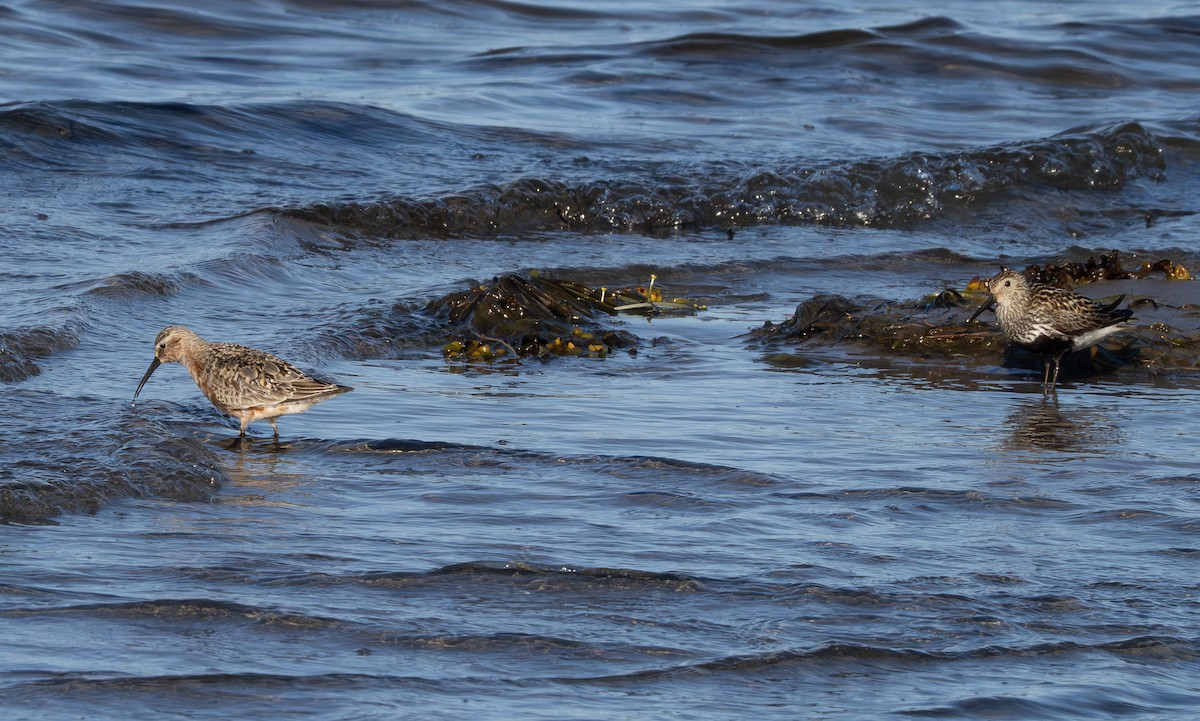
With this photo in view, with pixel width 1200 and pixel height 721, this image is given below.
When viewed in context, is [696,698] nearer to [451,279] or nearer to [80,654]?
[80,654]

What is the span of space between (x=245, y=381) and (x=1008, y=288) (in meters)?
4.05

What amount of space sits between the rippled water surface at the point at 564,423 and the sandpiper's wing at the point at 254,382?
0.19 meters

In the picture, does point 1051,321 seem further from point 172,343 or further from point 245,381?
point 172,343

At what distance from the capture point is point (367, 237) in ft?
37.6

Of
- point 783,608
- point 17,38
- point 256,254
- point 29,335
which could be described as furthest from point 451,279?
point 17,38

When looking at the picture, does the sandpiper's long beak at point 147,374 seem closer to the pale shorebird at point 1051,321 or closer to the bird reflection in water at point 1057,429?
the bird reflection in water at point 1057,429

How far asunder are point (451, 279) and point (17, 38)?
9278 mm

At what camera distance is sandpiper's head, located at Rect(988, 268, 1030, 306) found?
26.7ft

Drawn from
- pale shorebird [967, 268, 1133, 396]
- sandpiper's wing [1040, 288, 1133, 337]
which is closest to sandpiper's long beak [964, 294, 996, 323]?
pale shorebird [967, 268, 1133, 396]

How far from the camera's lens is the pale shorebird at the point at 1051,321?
7902 mm

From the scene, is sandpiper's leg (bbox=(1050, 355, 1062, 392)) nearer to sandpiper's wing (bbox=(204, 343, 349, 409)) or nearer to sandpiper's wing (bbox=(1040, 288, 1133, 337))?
sandpiper's wing (bbox=(1040, 288, 1133, 337))

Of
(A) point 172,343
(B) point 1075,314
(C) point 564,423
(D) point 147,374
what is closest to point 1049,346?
(B) point 1075,314

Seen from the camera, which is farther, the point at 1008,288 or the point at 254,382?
the point at 1008,288

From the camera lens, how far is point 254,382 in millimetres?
6402
